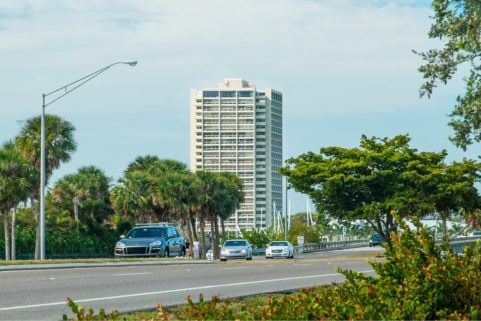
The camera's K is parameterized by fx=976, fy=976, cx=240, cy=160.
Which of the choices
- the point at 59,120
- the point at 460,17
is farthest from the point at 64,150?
the point at 460,17

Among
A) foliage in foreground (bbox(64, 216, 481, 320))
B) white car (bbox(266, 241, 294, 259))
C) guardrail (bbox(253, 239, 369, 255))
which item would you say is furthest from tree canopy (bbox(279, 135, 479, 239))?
foliage in foreground (bbox(64, 216, 481, 320))

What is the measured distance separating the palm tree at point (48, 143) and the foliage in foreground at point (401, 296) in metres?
62.2

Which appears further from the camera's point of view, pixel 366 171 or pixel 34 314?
pixel 366 171

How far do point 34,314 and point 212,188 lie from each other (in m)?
74.1

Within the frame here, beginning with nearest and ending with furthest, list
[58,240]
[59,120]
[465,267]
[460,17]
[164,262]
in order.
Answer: [465,267]
[460,17]
[164,262]
[59,120]
[58,240]

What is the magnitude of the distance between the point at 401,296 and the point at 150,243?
35812 millimetres

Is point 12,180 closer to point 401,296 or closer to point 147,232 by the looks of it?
point 147,232

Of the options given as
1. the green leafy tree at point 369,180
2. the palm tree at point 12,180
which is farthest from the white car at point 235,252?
the palm tree at point 12,180

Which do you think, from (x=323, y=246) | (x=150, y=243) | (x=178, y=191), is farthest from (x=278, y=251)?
(x=323, y=246)

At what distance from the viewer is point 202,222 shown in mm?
89688

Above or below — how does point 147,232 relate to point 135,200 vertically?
below

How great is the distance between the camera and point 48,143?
70.3 meters

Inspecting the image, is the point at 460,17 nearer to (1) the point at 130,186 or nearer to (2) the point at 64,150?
(2) the point at 64,150

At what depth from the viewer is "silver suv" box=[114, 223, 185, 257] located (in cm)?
4350
